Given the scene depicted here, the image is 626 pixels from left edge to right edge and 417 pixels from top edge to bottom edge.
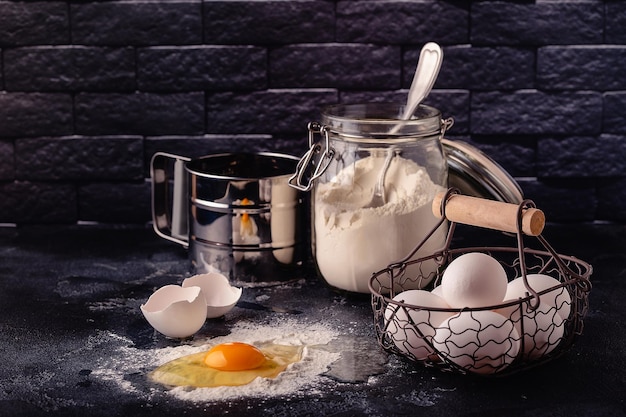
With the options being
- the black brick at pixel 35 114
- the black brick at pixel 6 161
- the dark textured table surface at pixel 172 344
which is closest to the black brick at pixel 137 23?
the black brick at pixel 35 114

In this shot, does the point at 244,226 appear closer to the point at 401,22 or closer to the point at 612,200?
the point at 401,22

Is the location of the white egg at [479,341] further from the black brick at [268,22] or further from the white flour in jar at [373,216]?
the black brick at [268,22]

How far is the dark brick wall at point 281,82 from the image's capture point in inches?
63.8

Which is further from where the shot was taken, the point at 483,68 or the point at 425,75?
the point at 483,68

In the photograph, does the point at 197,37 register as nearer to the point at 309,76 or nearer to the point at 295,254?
the point at 309,76

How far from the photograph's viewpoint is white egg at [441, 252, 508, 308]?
1021 millimetres

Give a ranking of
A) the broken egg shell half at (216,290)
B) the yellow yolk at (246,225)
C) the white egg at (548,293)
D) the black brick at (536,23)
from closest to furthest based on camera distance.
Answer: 1. the white egg at (548,293)
2. the broken egg shell half at (216,290)
3. the yellow yolk at (246,225)
4. the black brick at (536,23)

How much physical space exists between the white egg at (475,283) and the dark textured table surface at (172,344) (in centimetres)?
9

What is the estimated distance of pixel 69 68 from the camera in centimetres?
165

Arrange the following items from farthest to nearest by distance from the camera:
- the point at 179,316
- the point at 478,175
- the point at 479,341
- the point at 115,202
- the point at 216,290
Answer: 1. the point at 115,202
2. the point at 478,175
3. the point at 216,290
4. the point at 179,316
5. the point at 479,341

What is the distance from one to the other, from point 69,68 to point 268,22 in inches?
14.5

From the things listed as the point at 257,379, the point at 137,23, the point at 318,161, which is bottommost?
the point at 257,379

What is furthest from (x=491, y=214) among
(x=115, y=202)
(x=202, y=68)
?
→ (x=115, y=202)

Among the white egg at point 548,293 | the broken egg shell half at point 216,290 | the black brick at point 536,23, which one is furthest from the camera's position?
the black brick at point 536,23
